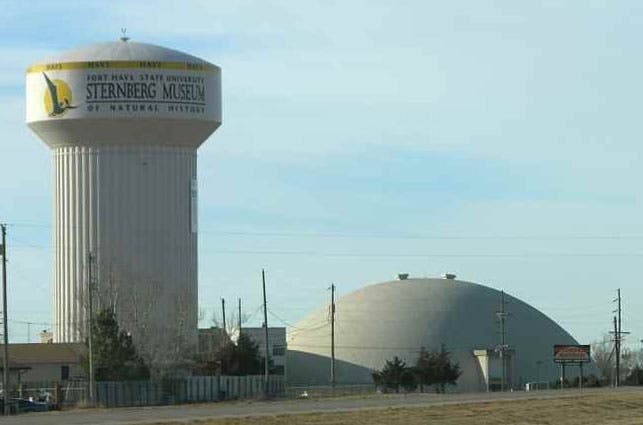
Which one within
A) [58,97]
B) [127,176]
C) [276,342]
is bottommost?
[276,342]

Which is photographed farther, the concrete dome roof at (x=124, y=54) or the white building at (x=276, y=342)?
the white building at (x=276, y=342)

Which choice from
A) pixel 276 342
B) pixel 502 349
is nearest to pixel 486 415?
pixel 502 349

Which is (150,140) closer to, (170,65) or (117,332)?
(170,65)

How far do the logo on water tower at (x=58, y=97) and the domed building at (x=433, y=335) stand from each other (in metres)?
39.7

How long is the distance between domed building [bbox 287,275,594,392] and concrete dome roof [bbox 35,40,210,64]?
38889mm

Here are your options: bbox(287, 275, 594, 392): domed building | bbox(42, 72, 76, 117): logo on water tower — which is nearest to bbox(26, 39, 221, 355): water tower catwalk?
bbox(42, 72, 76, 117): logo on water tower

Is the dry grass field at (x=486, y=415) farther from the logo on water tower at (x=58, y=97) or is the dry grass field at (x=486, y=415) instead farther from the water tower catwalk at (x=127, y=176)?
the logo on water tower at (x=58, y=97)

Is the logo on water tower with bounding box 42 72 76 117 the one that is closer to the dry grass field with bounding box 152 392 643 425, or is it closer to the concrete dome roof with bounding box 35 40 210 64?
the concrete dome roof with bounding box 35 40 210 64

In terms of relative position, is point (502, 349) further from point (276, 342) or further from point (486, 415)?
point (486, 415)

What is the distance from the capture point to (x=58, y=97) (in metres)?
101

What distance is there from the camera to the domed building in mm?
135125

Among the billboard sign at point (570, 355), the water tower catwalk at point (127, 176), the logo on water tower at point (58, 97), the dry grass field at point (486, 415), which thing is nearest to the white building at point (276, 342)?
the water tower catwalk at point (127, 176)

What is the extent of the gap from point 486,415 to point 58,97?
164ft

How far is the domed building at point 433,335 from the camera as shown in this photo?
135 metres
